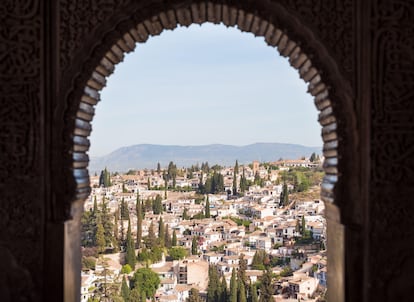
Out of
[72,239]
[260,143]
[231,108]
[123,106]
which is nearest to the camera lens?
[72,239]

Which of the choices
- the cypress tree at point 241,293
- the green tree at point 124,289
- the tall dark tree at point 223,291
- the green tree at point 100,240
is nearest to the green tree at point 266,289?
the cypress tree at point 241,293

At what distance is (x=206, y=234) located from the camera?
4.67 meters

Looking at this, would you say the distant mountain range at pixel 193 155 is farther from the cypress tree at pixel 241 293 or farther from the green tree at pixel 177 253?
the cypress tree at pixel 241 293

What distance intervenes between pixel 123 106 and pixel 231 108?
2103mm

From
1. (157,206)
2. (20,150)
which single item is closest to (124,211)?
(157,206)

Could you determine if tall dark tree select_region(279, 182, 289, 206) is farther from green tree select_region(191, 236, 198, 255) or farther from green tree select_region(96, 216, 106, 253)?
green tree select_region(96, 216, 106, 253)

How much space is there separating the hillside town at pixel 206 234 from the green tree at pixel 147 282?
11 millimetres

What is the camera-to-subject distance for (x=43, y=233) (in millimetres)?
2611

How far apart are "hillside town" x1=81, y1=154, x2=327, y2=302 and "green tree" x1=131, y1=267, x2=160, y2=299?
11 mm

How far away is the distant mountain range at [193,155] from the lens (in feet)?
16.5

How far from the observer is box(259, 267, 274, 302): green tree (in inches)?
166

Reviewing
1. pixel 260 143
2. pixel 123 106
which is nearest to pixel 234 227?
pixel 260 143

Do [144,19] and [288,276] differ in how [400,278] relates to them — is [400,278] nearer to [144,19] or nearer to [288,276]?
[288,276]

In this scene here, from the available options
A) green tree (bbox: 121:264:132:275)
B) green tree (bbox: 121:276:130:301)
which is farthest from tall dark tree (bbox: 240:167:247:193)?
green tree (bbox: 121:276:130:301)
